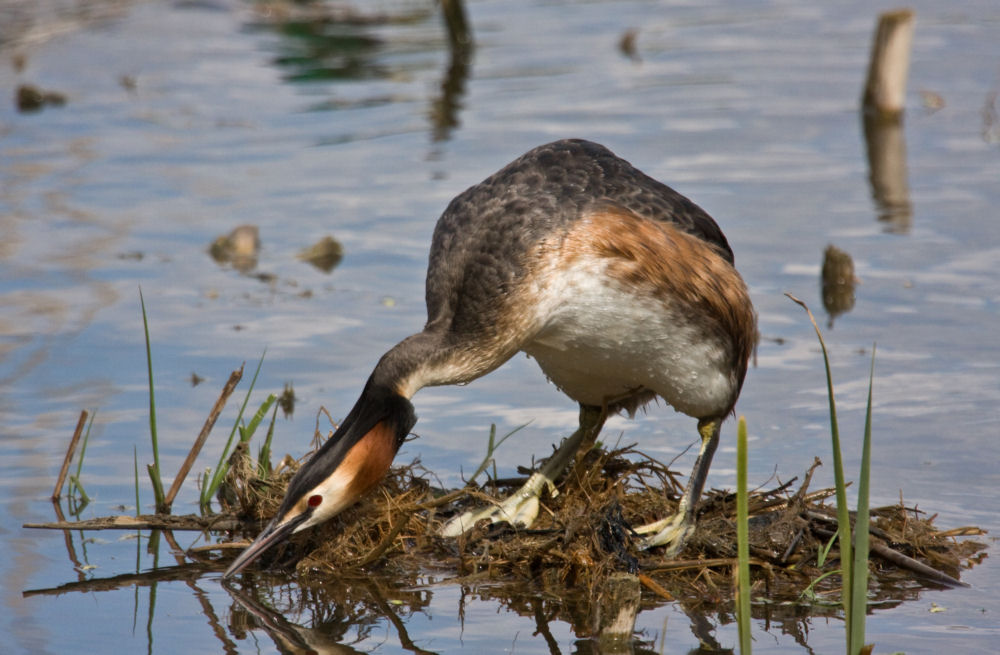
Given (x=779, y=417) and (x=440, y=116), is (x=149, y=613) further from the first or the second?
(x=440, y=116)

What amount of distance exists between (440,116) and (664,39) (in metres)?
3.95

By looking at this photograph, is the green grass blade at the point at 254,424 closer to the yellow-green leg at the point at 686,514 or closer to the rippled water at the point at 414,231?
the rippled water at the point at 414,231

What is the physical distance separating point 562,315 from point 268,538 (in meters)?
1.42

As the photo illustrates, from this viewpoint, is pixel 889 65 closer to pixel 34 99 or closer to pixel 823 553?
pixel 823 553

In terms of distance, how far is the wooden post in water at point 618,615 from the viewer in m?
4.92

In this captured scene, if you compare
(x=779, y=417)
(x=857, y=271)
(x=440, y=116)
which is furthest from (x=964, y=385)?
(x=440, y=116)

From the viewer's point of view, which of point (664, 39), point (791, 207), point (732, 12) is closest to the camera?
point (791, 207)

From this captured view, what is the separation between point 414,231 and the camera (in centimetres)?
987

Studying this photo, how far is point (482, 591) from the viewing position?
5402 mm

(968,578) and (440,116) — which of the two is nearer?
(968,578)

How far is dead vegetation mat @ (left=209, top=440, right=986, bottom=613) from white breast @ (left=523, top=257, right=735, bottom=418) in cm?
42

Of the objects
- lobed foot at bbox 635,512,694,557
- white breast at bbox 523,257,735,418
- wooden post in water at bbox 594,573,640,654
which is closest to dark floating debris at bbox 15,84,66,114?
white breast at bbox 523,257,735,418

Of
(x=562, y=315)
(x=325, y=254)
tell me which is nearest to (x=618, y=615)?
(x=562, y=315)

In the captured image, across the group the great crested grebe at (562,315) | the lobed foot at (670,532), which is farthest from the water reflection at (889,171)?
the lobed foot at (670,532)
